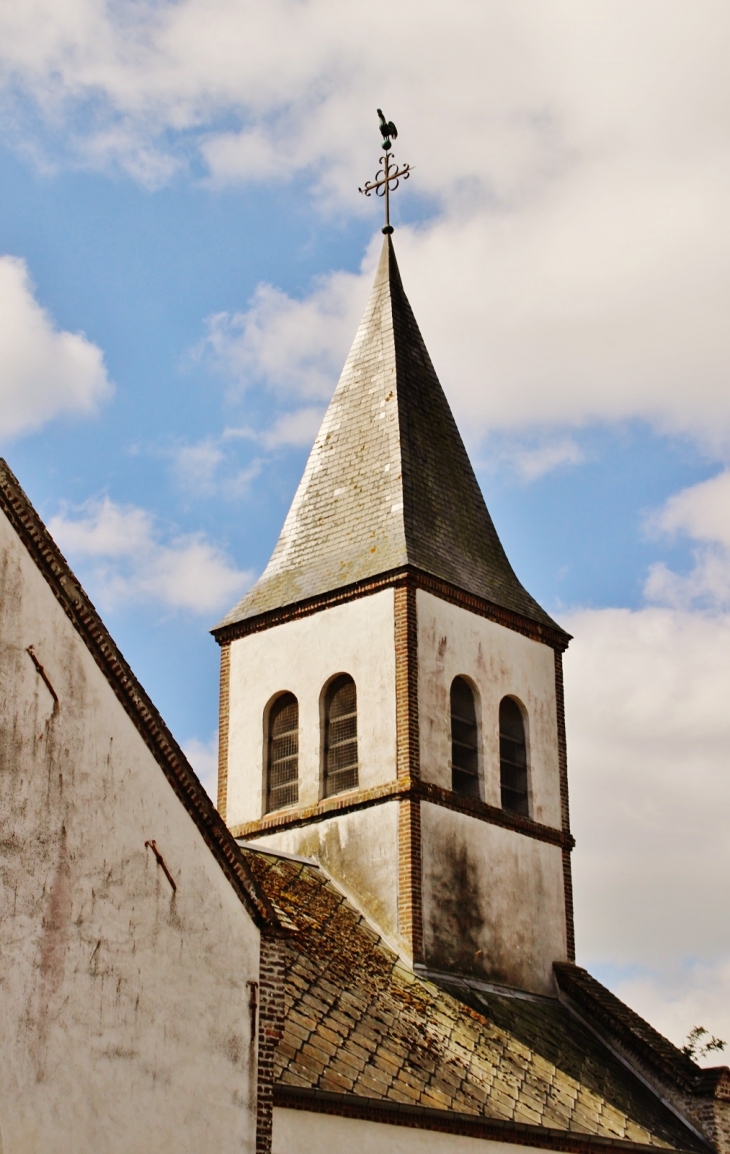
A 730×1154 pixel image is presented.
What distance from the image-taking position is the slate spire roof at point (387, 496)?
2702cm

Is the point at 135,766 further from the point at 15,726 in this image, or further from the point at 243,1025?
the point at 243,1025

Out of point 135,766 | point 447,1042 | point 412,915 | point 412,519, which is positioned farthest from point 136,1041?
point 412,519

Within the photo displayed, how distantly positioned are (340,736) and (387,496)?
13.9ft

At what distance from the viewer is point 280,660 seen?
90.0ft

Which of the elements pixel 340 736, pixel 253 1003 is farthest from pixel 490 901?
pixel 253 1003

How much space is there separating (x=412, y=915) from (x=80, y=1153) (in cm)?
997

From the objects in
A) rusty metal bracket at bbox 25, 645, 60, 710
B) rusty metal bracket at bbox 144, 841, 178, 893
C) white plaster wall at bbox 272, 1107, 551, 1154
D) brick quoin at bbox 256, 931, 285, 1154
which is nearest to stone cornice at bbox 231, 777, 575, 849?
white plaster wall at bbox 272, 1107, 551, 1154

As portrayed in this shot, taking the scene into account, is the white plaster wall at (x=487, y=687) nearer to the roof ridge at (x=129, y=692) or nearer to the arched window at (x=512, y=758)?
the arched window at (x=512, y=758)

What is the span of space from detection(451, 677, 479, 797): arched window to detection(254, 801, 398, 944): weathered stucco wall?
170 centimetres

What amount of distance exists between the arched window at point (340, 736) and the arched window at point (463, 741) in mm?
1620

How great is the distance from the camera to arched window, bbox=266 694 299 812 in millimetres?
26578

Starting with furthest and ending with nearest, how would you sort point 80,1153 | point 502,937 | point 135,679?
point 502,937, point 135,679, point 80,1153

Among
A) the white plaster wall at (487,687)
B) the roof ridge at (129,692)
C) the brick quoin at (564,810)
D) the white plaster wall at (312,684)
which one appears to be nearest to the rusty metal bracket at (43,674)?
the roof ridge at (129,692)

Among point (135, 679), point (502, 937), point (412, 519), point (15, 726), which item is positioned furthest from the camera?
point (412, 519)
